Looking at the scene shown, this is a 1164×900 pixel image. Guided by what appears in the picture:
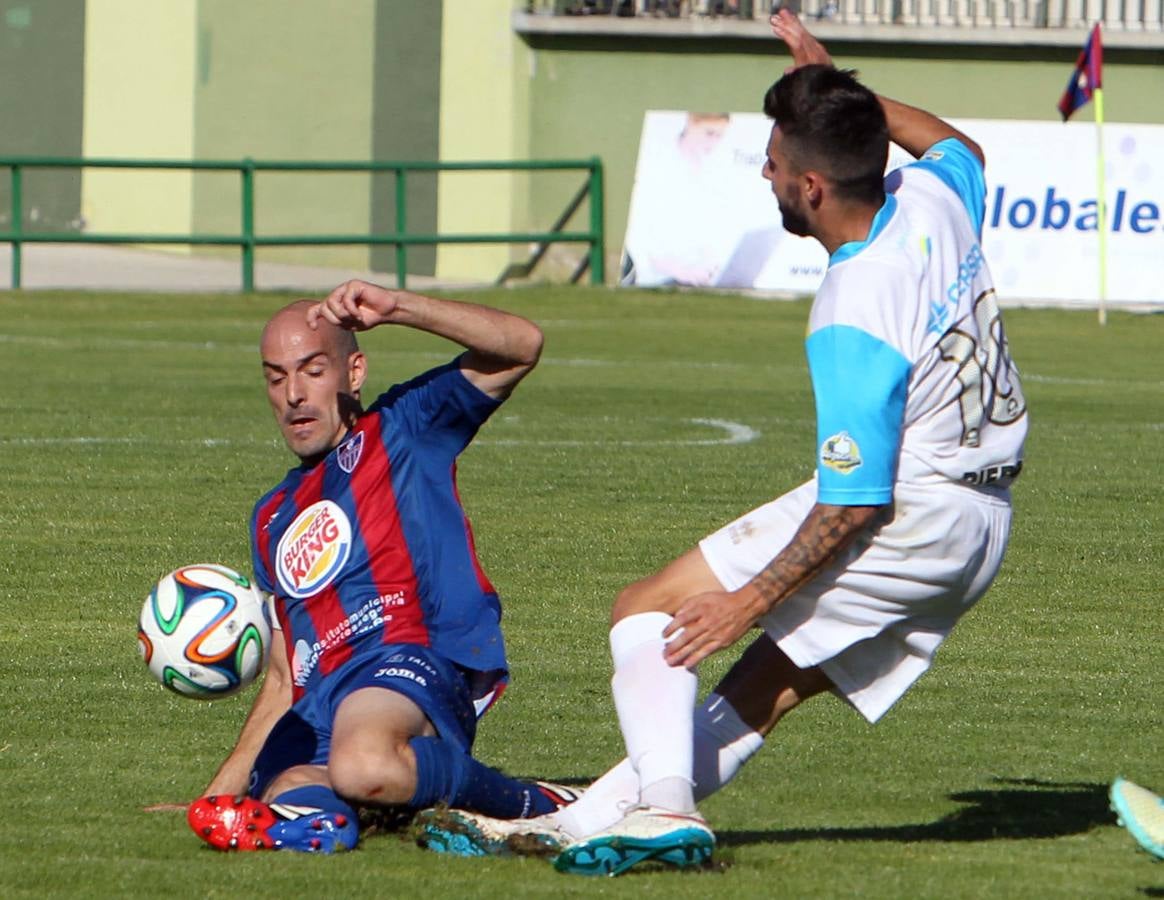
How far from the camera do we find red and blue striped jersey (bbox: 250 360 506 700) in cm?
559

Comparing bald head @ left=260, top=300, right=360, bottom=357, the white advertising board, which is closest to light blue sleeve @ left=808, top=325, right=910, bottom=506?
bald head @ left=260, top=300, right=360, bottom=357

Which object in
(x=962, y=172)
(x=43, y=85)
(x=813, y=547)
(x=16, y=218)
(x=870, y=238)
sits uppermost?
(x=43, y=85)

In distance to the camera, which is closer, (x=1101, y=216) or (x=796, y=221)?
(x=796, y=221)

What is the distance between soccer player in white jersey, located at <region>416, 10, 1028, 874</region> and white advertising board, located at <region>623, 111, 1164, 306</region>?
1684 centimetres

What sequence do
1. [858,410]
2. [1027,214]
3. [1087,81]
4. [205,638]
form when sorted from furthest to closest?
[1027,214] < [1087,81] < [205,638] < [858,410]

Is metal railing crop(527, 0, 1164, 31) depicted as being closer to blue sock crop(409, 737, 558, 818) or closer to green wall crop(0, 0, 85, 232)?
green wall crop(0, 0, 85, 232)

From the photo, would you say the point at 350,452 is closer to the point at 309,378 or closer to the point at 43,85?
the point at 309,378

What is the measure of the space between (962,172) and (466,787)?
174 cm

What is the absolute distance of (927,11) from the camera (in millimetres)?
26828

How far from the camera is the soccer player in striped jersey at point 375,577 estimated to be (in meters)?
5.39

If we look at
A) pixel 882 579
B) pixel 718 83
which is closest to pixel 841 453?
pixel 882 579

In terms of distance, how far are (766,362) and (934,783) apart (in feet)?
41.0

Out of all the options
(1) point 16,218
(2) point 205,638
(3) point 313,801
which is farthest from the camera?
(1) point 16,218

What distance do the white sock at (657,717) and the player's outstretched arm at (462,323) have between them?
784mm
